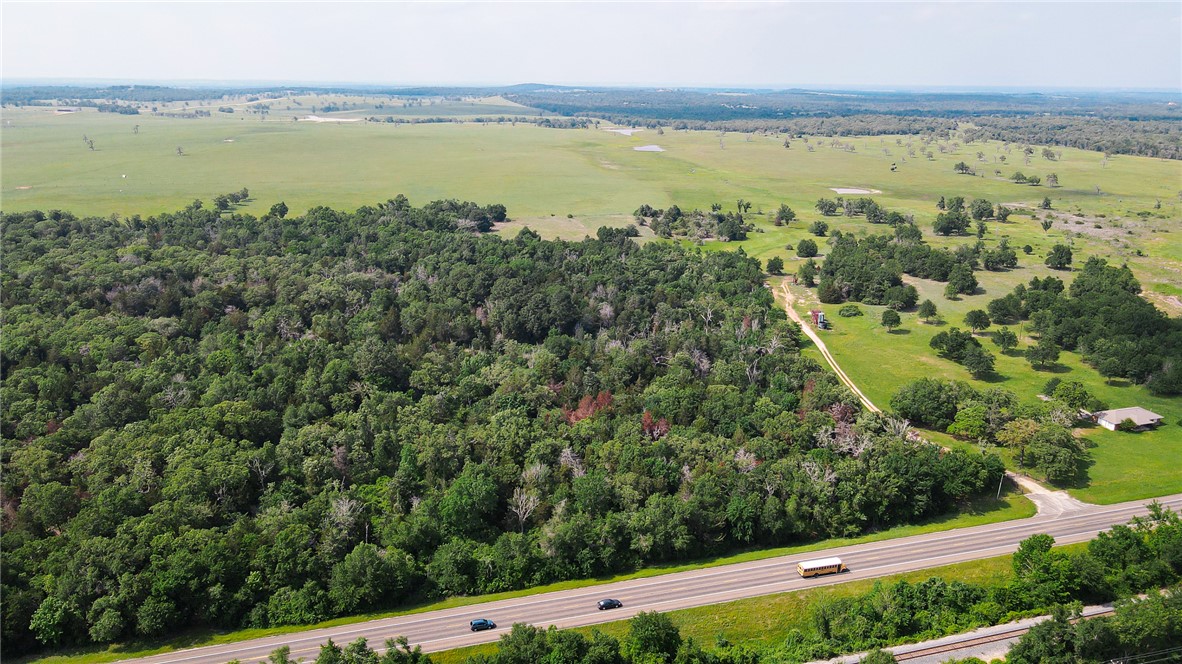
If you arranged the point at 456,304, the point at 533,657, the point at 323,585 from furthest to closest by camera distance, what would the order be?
the point at 456,304
the point at 323,585
the point at 533,657

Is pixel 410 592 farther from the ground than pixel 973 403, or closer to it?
closer to it

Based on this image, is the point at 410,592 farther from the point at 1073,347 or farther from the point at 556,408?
the point at 1073,347

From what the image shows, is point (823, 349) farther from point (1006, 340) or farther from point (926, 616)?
point (926, 616)

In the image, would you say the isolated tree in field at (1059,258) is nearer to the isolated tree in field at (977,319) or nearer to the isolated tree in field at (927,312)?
the isolated tree in field at (927,312)

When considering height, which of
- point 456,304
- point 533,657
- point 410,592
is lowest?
point 410,592

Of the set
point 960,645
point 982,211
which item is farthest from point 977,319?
point 982,211

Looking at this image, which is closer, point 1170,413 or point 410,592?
point 410,592

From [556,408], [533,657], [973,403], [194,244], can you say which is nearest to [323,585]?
[533,657]
